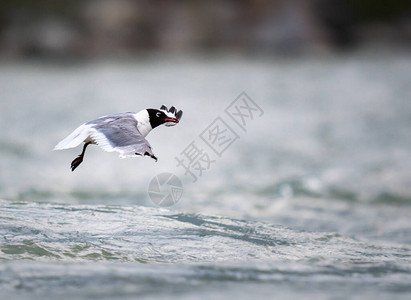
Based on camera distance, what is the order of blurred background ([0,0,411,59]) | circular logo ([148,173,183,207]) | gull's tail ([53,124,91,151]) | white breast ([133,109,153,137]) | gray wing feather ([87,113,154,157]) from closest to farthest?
1. gray wing feather ([87,113,154,157])
2. gull's tail ([53,124,91,151])
3. white breast ([133,109,153,137])
4. circular logo ([148,173,183,207])
5. blurred background ([0,0,411,59])

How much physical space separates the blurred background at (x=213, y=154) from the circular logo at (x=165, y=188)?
0.61ft

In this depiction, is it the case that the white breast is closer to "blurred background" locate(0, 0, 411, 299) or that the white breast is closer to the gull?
the gull

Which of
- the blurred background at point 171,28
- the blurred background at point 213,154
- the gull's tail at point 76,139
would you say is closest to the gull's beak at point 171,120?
the gull's tail at point 76,139

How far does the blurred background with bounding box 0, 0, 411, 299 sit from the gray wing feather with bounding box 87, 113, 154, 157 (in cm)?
85

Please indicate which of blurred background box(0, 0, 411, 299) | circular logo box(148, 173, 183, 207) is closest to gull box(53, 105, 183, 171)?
blurred background box(0, 0, 411, 299)

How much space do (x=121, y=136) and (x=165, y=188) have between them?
6469mm

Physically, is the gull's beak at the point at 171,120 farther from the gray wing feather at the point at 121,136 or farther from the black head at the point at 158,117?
the gray wing feather at the point at 121,136

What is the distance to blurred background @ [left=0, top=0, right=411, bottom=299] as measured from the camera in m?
4.04

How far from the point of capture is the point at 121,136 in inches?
128

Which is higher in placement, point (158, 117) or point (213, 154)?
point (213, 154)

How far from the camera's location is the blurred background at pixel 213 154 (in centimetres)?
404

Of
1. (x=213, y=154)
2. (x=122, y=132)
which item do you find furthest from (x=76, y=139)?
(x=213, y=154)

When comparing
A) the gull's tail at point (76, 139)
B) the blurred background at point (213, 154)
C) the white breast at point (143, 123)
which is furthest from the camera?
the blurred background at point (213, 154)

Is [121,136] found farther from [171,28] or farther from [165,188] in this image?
[171,28]
